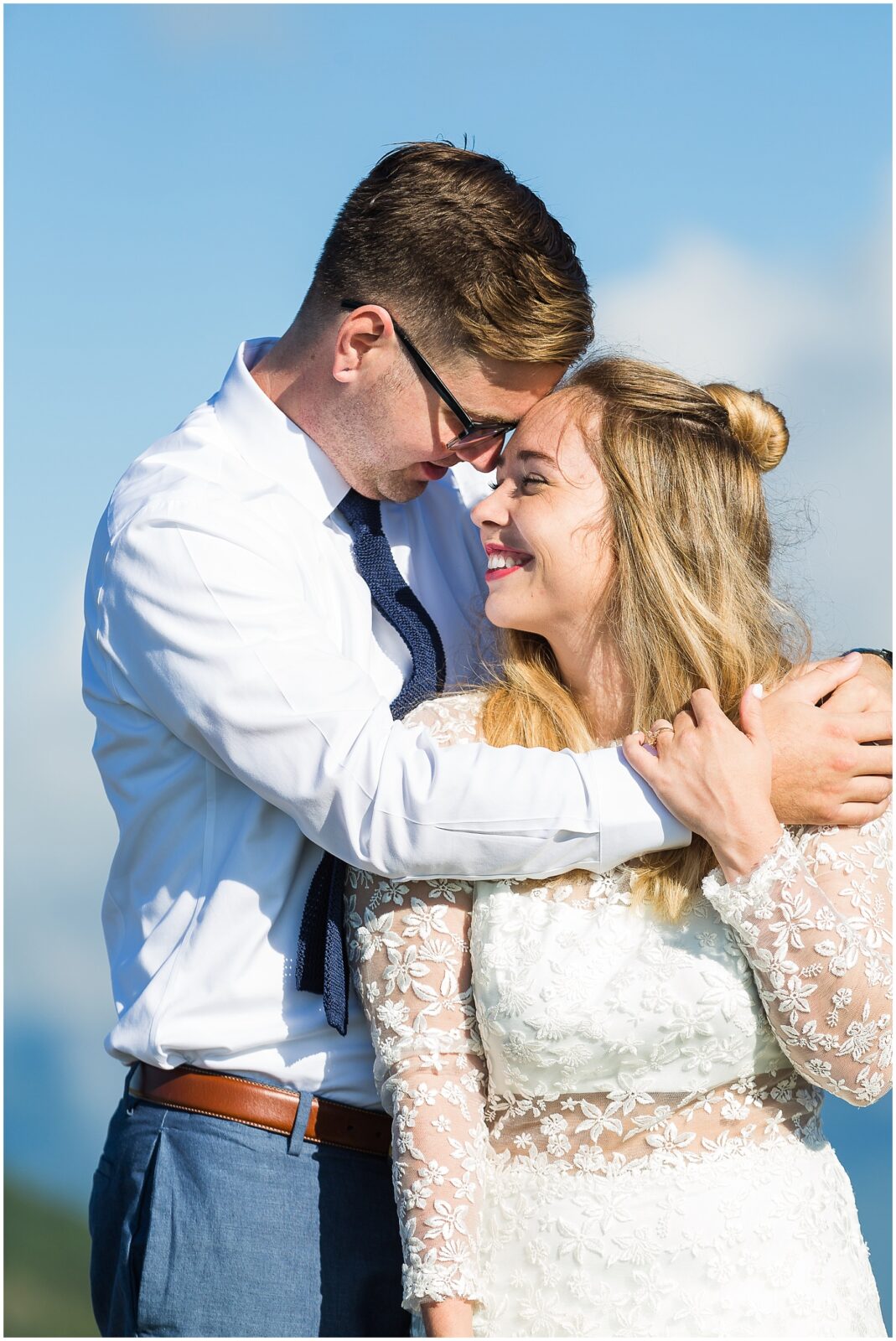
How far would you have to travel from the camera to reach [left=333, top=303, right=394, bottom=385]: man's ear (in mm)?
2826

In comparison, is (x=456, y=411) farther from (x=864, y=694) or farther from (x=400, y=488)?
(x=864, y=694)

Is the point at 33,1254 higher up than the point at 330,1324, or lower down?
lower down

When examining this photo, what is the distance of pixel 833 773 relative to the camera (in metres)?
2.24

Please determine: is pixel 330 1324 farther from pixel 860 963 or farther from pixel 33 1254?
pixel 33 1254

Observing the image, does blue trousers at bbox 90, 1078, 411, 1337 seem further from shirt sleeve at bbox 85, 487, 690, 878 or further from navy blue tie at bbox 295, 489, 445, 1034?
shirt sleeve at bbox 85, 487, 690, 878

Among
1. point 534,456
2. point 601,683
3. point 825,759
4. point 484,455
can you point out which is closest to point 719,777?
point 825,759

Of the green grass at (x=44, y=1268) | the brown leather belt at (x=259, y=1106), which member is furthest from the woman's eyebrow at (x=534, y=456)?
the green grass at (x=44, y=1268)

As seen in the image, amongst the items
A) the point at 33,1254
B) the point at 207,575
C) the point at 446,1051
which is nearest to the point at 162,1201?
the point at 446,1051

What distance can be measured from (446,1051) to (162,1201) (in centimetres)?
62

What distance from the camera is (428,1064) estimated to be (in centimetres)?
226

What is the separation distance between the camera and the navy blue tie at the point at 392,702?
239 cm

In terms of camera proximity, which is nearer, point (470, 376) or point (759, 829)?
point (759, 829)

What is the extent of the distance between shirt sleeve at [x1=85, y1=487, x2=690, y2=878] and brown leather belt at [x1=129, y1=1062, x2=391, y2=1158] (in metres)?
0.50

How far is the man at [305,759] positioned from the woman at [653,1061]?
0.35ft
